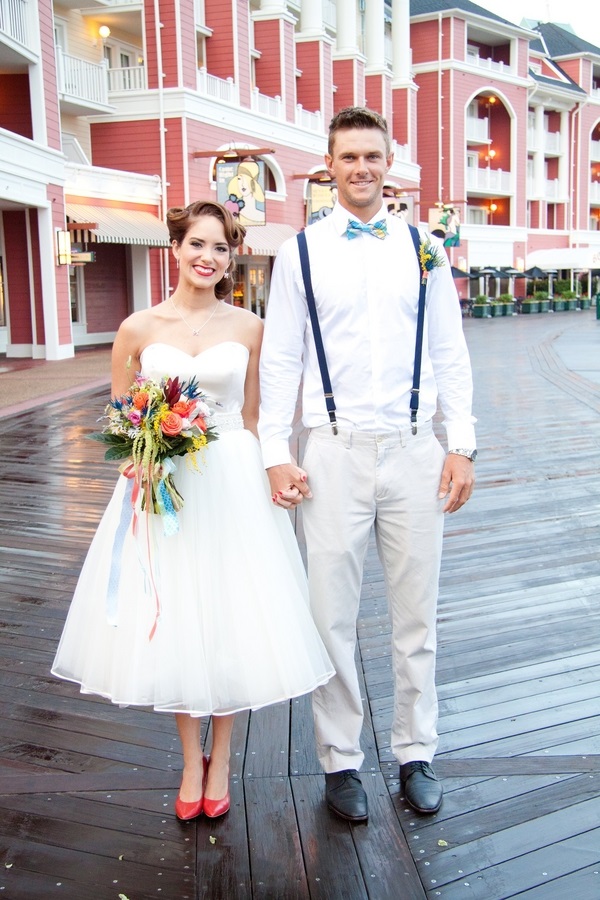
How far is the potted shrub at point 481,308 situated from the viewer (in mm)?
41209

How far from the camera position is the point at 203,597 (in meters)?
2.77

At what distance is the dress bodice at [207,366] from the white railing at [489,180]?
46426 millimetres

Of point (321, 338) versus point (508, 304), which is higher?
point (321, 338)

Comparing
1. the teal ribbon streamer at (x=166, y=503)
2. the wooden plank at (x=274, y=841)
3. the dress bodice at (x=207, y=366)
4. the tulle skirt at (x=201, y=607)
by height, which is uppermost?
the dress bodice at (x=207, y=366)

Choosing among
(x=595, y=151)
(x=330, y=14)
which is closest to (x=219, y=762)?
(x=330, y=14)

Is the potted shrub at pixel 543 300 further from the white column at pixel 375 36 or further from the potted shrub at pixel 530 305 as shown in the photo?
the white column at pixel 375 36

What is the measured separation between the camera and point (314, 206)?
951 inches

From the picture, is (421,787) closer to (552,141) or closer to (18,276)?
(18,276)

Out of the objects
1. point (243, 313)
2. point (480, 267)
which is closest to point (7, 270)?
point (243, 313)

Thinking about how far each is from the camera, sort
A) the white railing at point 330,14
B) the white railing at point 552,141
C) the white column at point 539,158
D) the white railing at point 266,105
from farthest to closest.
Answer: the white railing at point 552,141, the white column at point 539,158, the white railing at point 330,14, the white railing at point 266,105

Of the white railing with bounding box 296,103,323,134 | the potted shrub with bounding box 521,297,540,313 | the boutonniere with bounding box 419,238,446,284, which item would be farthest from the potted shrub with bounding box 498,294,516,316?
the boutonniere with bounding box 419,238,446,284

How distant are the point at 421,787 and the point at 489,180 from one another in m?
48.2

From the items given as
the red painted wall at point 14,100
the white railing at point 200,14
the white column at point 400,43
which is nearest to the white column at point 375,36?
the white column at point 400,43

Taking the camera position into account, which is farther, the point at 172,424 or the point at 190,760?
the point at 190,760
